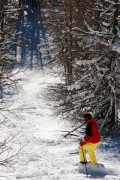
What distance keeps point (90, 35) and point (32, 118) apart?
8.20m

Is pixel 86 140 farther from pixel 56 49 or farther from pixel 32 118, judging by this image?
pixel 56 49

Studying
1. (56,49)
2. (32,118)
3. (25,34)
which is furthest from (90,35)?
(25,34)

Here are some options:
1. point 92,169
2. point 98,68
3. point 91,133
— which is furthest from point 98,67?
point 92,169

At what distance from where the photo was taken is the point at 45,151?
42.1 feet

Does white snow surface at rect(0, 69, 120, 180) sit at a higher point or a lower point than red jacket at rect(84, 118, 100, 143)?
lower

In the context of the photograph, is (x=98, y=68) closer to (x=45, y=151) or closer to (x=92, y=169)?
(x=45, y=151)

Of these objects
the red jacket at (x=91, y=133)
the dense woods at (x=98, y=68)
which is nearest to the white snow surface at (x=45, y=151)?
the red jacket at (x=91, y=133)

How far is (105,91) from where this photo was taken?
1444 centimetres

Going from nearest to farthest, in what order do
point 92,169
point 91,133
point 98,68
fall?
point 92,169 < point 91,133 < point 98,68

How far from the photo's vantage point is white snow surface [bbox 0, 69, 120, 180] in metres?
9.53

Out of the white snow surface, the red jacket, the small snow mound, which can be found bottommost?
the white snow surface

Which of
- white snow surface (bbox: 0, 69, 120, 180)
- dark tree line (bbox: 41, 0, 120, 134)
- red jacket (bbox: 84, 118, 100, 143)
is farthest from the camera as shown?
dark tree line (bbox: 41, 0, 120, 134)

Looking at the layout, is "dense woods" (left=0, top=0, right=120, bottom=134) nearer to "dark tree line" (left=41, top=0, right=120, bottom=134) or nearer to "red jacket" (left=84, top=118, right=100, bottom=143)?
"dark tree line" (left=41, top=0, right=120, bottom=134)

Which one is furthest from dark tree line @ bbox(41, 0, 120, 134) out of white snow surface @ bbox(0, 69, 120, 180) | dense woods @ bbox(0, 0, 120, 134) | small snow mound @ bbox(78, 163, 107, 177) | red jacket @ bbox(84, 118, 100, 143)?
small snow mound @ bbox(78, 163, 107, 177)
